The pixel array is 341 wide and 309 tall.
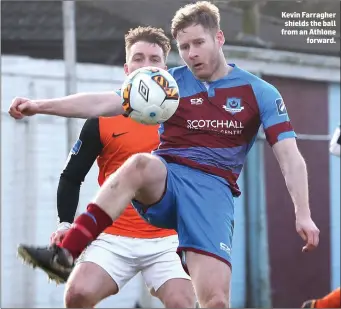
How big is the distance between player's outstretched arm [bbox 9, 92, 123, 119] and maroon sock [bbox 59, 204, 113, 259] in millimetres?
674

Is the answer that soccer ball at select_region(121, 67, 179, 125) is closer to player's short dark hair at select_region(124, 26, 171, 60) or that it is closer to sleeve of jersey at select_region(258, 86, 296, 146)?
sleeve of jersey at select_region(258, 86, 296, 146)

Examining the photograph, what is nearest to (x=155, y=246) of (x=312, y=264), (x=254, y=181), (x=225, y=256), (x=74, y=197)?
(x=74, y=197)

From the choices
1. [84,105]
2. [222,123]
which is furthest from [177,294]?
[84,105]

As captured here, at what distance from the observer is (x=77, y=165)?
269 inches

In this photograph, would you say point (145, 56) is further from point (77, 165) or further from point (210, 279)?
point (210, 279)

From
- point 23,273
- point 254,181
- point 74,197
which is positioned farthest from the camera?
point 254,181

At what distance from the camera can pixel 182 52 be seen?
5996 mm

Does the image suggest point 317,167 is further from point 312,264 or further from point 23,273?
point 23,273

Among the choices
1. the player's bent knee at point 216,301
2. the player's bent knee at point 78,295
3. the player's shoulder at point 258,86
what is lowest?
the player's bent knee at point 78,295

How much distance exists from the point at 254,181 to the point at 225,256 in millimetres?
7420

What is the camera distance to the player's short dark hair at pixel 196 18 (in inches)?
236

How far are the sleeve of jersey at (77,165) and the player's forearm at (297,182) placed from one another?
1645 mm

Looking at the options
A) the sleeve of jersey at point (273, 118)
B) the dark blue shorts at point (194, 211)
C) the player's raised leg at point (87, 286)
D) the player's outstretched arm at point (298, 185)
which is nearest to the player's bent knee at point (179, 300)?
the player's raised leg at point (87, 286)

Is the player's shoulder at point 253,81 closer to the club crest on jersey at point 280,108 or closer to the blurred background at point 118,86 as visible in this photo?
the club crest on jersey at point 280,108
